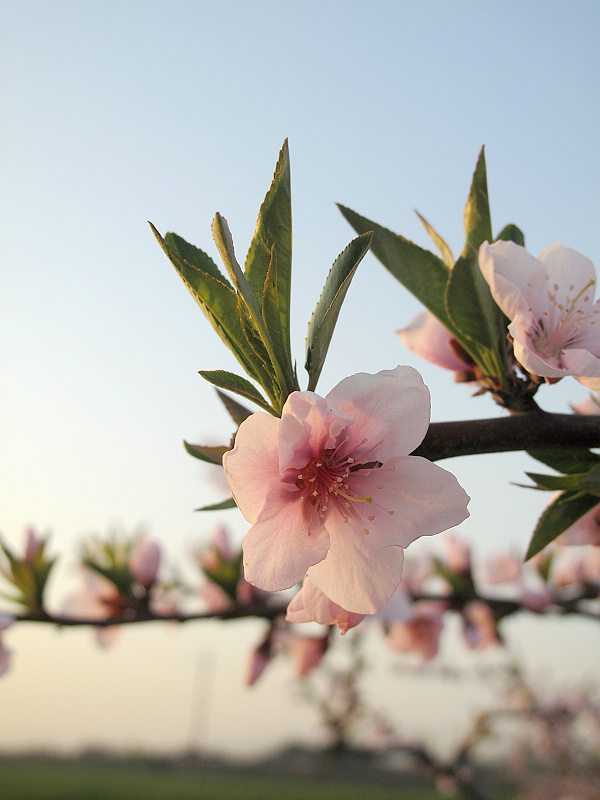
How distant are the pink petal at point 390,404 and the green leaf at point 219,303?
122 millimetres

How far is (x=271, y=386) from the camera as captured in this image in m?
0.68

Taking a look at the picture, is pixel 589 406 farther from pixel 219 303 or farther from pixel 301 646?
pixel 301 646

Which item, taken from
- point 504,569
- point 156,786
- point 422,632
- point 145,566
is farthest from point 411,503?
point 156,786

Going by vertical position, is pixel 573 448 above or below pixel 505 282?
below

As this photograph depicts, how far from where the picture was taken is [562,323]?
2.81 feet

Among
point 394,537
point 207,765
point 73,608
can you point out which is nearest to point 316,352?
point 394,537

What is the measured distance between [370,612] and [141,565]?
52.5 inches

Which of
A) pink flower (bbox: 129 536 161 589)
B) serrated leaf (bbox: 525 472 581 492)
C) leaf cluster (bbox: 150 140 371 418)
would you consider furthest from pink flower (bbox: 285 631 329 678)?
leaf cluster (bbox: 150 140 371 418)

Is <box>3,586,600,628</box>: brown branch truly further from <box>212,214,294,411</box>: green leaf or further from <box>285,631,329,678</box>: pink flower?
<box>212,214,294,411</box>: green leaf

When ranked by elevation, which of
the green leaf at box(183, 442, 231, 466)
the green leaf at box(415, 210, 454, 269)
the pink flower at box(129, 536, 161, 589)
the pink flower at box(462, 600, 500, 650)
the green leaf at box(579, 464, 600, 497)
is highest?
the green leaf at box(415, 210, 454, 269)

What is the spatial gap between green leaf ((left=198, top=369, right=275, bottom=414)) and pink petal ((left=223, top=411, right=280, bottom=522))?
0.08m

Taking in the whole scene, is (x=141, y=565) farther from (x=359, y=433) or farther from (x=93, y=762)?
(x=93, y=762)

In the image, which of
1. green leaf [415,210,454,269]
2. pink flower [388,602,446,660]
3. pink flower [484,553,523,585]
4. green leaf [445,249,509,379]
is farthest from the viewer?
pink flower [484,553,523,585]

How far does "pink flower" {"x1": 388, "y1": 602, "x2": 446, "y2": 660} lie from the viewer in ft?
6.72
